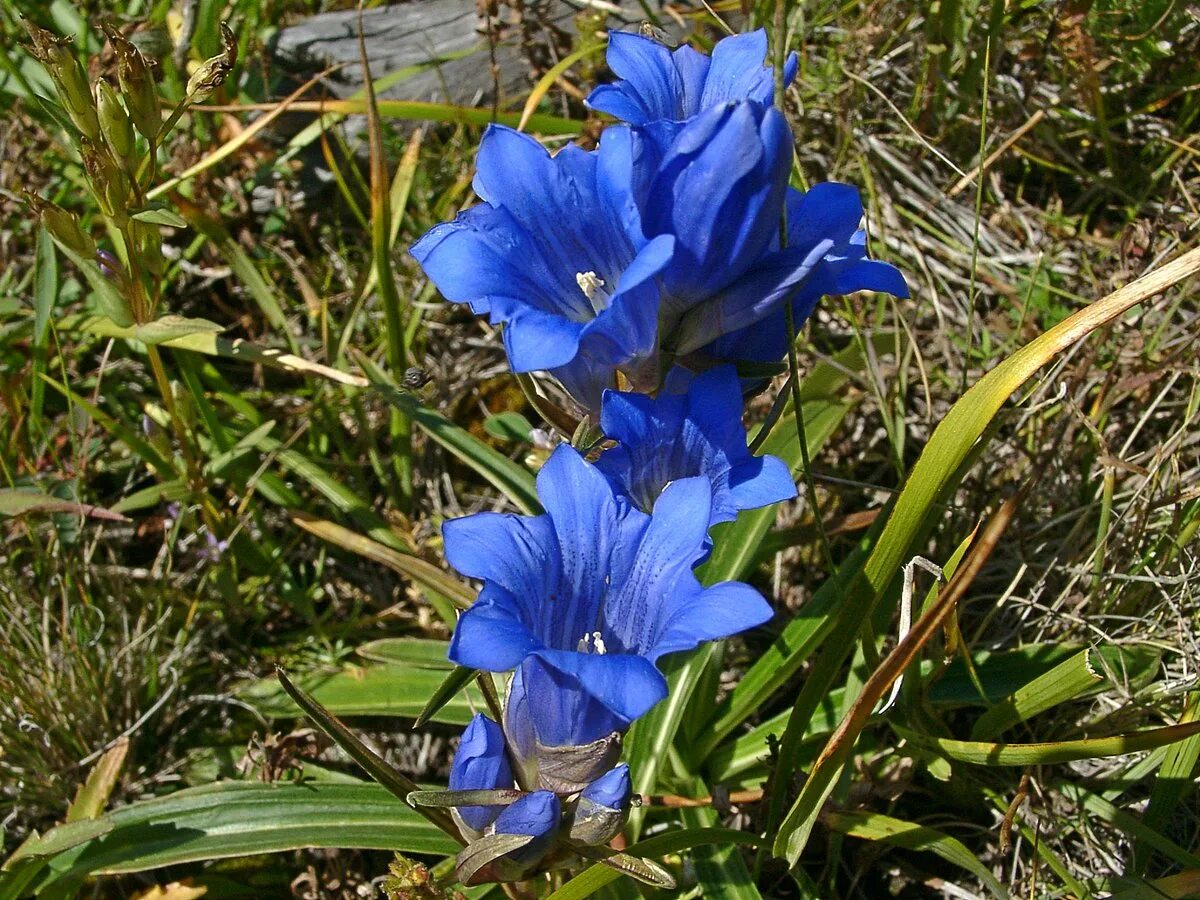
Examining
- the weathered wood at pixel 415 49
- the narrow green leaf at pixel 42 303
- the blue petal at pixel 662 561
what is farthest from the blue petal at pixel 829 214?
the weathered wood at pixel 415 49

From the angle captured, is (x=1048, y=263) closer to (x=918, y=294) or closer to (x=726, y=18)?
(x=918, y=294)

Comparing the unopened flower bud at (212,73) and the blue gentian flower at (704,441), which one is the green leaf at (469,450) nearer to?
the unopened flower bud at (212,73)

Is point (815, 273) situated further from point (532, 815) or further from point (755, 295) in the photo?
point (532, 815)

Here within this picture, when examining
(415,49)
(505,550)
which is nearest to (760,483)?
(505,550)

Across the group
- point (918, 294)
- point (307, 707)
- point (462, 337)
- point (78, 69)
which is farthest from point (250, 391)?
point (918, 294)

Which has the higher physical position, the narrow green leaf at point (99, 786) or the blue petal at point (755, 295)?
the blue petal at point (755, 295)
